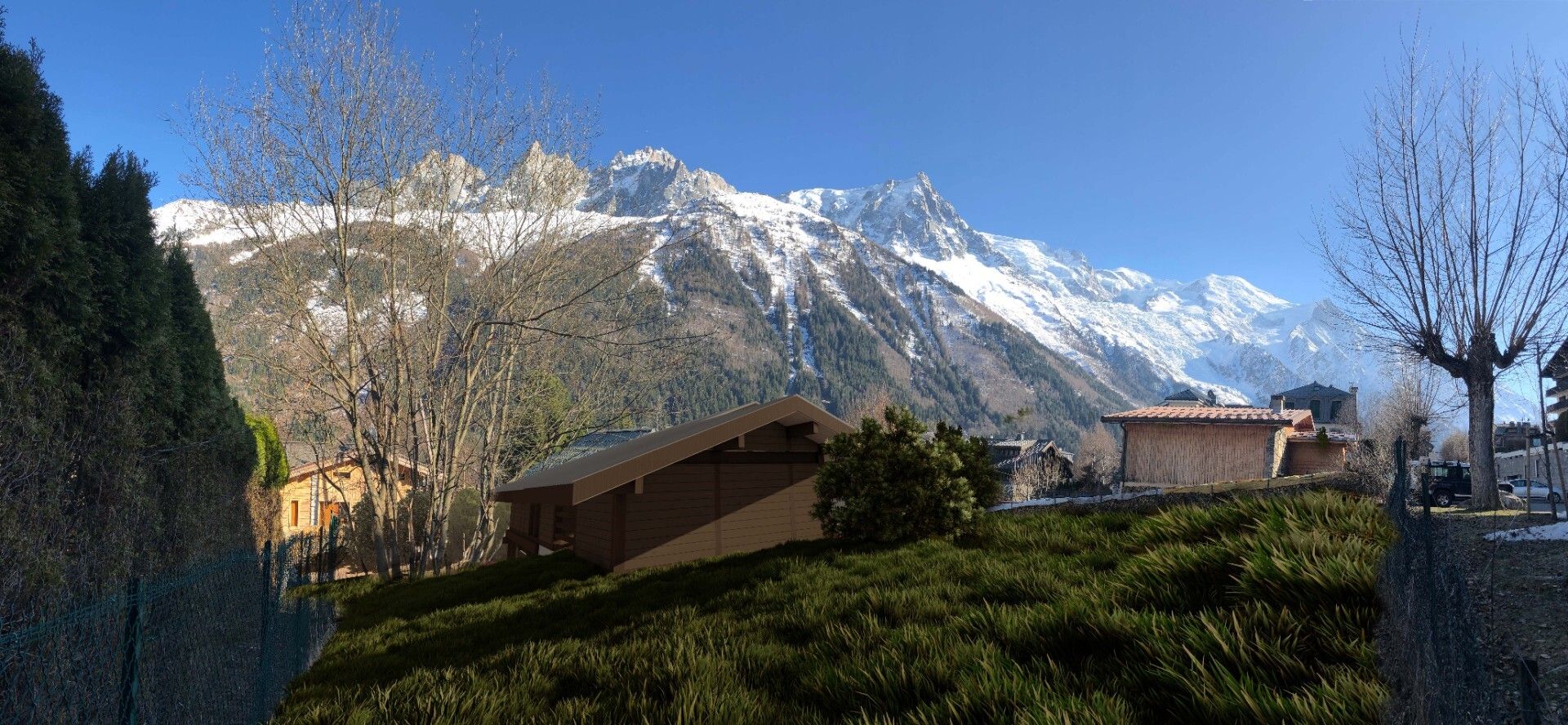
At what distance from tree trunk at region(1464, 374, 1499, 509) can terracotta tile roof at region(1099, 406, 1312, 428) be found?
33.1ft

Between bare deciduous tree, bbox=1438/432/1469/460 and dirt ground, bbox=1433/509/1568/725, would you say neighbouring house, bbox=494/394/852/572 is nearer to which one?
dirt ground, bbox=1433/509/1568/725

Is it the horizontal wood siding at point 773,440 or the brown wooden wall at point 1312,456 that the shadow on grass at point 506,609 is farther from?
the brown wooden wall at point 1312,456

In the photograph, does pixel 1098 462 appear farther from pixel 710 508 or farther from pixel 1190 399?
pixel 710 508

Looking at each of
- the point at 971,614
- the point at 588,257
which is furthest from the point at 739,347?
the point at 971,614

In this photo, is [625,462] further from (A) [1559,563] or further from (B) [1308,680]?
(A) [1559,563]

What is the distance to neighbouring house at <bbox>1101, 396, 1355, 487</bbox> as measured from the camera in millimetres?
25766

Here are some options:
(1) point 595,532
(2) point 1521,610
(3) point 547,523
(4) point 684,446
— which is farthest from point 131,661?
(3) point 547,523

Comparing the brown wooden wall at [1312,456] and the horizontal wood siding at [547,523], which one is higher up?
the brown wooden wall at [1312,456]

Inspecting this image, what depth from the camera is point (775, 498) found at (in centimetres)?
1662

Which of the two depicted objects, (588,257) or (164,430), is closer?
(164,430)

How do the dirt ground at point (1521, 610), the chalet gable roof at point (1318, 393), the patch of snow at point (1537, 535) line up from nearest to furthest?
the dirt ground at point (1521, 610)
the patch of snow at point (1537, 535)
the chalet gable roof at point (1318, 393)

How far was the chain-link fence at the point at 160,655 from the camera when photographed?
3320 mm

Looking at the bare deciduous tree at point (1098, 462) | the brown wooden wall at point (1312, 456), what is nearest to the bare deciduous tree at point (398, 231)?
the brown wooden wall at point (1312, 456)

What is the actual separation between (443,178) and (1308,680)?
16.9m
